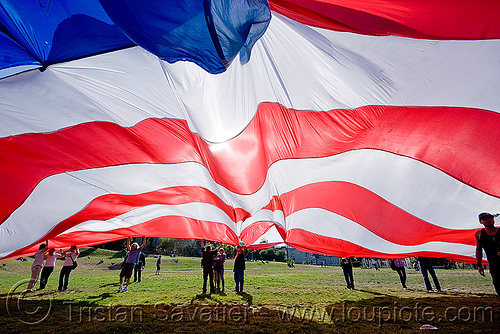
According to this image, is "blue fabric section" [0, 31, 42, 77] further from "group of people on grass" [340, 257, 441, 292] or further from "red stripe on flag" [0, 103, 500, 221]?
"group of people on grass" [340, 257, 441, 292]

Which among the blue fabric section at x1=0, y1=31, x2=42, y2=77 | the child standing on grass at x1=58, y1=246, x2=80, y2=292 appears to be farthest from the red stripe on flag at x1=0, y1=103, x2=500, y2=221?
the child standing on grass at x1=58, y1=246, x2=80, y2=292

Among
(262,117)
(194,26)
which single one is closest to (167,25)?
(194,26)

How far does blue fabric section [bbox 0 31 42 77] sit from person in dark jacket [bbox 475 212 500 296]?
542 cm

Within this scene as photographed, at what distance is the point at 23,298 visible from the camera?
6.30 meters

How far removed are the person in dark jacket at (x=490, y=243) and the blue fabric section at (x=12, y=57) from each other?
17.8 ft

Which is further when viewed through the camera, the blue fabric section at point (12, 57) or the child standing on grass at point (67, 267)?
the child standing on grass at point (67, 267)

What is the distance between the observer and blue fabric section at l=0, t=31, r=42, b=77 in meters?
2.60

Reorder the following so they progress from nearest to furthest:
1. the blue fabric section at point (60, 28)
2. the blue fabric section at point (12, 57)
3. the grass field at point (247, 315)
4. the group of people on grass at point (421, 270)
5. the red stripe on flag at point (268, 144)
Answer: the blue fabric section at point (60, 28) → the blue fabric section at point (12, 57) → the red stripe on flag at point (268, 144) → the grass field at point (247, 315) → the group of people on grass at point (421, 270)

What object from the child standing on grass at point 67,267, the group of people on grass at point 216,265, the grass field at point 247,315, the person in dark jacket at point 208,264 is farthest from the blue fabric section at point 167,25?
the child standing on grass at point 67,267

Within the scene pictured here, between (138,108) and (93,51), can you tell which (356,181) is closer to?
(138,108)

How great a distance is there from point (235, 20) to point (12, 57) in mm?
2622

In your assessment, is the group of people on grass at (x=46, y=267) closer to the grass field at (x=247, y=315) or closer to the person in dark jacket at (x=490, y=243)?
the grass field at (x=247, y=315)

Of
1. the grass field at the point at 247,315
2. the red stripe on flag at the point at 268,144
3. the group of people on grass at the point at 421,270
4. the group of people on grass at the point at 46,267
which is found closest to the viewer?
the red stripe on flag at the point at 268,144

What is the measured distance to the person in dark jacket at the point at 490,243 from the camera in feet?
10.6
